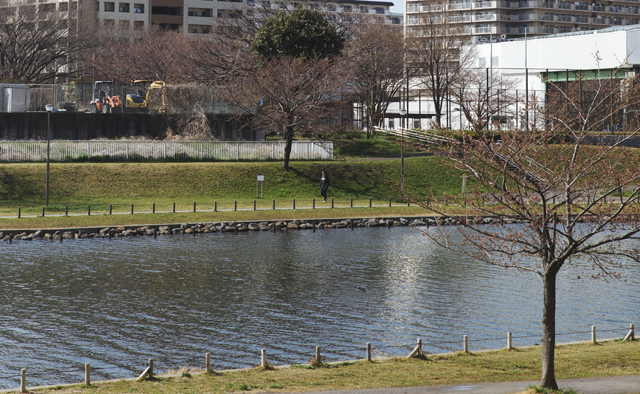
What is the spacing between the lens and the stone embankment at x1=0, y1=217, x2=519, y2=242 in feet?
111

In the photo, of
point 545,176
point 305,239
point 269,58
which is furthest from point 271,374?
point 269,58

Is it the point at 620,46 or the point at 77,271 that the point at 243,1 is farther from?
the point at 77,271

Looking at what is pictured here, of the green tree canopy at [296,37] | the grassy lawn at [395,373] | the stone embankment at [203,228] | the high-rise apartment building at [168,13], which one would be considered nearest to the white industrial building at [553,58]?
the green tree canopy at [296,37]

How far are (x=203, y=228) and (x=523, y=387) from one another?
2615cm

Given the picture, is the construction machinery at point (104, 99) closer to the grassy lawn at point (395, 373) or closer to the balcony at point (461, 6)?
the grassy lawn at point (395, 373)

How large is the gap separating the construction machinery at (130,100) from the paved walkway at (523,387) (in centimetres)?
4434

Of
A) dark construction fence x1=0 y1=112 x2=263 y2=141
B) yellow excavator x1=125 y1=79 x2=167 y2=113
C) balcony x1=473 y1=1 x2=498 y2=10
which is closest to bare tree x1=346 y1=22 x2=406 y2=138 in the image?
dark construction fence x1=0 y1=112 x2=263 y2=141

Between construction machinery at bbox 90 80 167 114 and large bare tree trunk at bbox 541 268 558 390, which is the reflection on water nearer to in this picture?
large bare tree trunk at bbox 541 268 558 390

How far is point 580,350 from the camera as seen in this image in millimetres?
15938

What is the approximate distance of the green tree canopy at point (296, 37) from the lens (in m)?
53.9

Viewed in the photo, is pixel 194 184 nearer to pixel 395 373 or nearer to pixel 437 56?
pixel 395 373

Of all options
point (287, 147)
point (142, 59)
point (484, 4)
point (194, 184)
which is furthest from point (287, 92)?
point (484, 4)

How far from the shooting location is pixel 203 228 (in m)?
36.6

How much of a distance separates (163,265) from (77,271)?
3.38m
